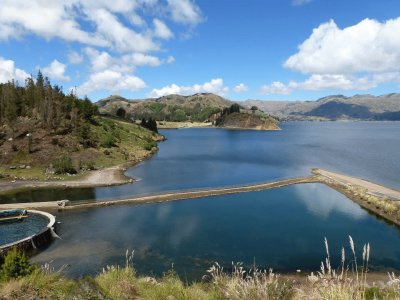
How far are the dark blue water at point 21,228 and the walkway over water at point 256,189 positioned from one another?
22.7ft

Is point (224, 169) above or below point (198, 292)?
below

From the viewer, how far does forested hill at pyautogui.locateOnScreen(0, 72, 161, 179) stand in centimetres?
8094

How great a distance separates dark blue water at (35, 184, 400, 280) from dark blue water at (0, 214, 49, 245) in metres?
2.82

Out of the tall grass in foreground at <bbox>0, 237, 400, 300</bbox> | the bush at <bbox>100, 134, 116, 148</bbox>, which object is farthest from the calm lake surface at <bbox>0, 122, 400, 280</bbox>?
the bush at <bbox>100, 134, 116, 148</bbox>

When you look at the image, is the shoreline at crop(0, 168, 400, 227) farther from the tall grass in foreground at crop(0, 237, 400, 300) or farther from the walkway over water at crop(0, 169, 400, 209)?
the tall grass in foreground at crop(0, 237, 400, 300)

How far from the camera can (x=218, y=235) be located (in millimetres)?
42812

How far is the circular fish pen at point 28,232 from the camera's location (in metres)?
37.4

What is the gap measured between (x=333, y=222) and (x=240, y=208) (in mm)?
13502

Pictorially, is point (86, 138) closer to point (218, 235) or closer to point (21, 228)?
point (21, 228)

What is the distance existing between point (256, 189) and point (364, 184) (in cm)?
2260

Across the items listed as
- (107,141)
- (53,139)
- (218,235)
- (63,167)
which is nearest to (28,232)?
(218,235)

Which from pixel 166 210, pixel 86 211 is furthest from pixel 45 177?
pixel 166 210

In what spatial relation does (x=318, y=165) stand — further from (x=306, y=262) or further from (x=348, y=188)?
(x=306, y=262)

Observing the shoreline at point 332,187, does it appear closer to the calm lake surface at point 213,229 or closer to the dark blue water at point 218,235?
the calm lake surface at point 213,229
